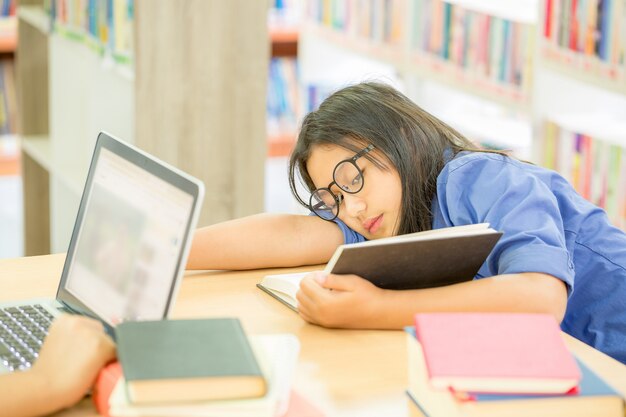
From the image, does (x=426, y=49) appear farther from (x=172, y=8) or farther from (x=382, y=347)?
(x=382, y=347)

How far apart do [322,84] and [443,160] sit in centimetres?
242

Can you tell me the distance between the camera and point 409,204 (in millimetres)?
1530

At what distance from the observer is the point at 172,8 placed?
2.31m

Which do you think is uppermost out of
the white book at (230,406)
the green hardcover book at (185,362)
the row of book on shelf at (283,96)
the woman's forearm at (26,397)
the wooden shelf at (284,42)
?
the green hardcover book at (185,362)

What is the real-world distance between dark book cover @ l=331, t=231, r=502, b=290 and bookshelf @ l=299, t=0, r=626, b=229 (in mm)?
832

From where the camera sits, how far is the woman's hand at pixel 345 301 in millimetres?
1252

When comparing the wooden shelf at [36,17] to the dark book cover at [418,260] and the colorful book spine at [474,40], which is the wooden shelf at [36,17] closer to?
the colorful book spine at [474,40]

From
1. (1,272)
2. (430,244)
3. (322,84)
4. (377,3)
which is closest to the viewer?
(430,244)

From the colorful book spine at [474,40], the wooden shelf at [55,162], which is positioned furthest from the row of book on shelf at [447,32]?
the wooden shelf at [55,162]

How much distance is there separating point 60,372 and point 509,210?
664 mm

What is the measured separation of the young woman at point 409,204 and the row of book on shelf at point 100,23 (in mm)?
925

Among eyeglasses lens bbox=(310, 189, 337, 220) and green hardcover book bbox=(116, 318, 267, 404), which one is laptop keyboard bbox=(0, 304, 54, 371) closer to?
green hardcover book bbox=(116, 318, 267, 404)

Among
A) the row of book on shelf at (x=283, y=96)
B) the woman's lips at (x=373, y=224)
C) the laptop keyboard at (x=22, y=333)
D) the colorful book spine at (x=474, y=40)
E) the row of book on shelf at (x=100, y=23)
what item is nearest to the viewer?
the laptop keyboard at (x=22, y=333)

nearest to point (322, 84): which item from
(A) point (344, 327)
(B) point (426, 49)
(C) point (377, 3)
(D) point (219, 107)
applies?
(C) point (377, 3)
